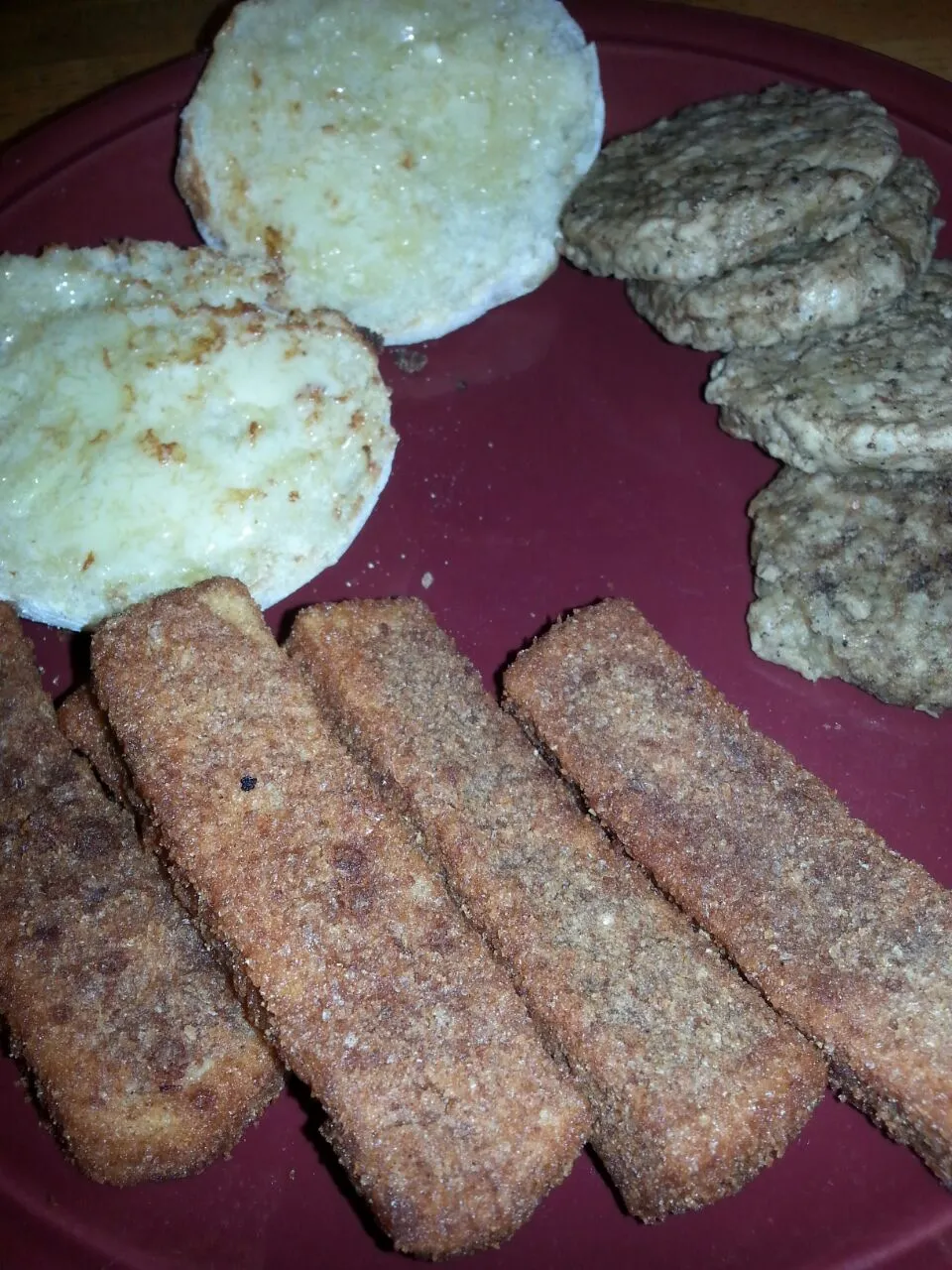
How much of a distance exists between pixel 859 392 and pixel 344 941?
6.72 feet

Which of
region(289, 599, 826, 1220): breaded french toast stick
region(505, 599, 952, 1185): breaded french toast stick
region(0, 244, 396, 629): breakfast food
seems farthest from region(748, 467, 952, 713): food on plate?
region(0, 244, 396, 629): breakfast food

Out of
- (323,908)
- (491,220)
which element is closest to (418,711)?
(323,908)

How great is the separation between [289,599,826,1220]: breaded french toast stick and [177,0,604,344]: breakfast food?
1244 millimetres

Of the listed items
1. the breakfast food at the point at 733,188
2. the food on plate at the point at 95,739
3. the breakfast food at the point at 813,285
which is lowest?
the food on plate at the point at 95,739

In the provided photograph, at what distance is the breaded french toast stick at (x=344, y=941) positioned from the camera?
2.09 metres

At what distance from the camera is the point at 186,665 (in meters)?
2.52

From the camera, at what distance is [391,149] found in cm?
327

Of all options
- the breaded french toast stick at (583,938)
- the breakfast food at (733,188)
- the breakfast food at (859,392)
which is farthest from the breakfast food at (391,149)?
the breaded french toast stick at (583,938)

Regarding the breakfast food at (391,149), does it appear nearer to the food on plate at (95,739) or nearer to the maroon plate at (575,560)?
the maroon plate at (575,560)

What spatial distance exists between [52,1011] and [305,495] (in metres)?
1.50

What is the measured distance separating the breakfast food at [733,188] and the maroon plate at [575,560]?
0.34 m

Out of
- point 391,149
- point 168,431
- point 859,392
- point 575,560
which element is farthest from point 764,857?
A: point 391,149

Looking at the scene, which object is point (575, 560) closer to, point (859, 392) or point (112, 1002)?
point (859, 392)

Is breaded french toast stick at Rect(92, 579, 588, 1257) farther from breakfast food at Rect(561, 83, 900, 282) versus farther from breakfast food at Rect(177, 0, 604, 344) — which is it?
breakfast food at Rect(561, 83, 900, 282)
